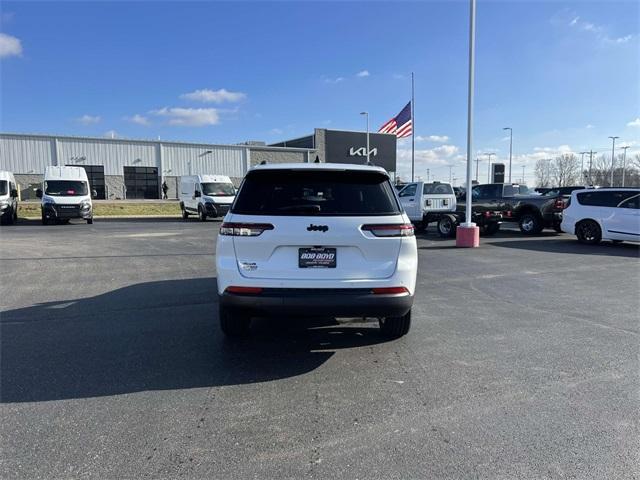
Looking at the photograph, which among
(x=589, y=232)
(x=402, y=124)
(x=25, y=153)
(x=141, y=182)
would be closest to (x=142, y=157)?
(x=141, y=182)

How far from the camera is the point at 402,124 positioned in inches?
1297

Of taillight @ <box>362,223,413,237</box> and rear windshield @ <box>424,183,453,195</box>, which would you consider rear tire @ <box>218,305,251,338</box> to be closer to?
taillight @ <box>362,223,413,237</box>

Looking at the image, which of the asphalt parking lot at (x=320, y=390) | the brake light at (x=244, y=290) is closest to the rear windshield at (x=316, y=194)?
the brake light at (x=244, y=290)

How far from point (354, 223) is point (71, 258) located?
30.7 ft

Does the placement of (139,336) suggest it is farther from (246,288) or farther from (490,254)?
(490,254)

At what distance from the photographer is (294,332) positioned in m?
5.19

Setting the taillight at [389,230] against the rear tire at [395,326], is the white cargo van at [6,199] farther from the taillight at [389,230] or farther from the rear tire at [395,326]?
the taillight at [389,230]

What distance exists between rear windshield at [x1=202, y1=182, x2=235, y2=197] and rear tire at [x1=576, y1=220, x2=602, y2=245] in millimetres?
17802

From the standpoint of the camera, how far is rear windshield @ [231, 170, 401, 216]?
417 cm

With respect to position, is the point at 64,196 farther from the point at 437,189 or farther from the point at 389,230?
the point at 389,230

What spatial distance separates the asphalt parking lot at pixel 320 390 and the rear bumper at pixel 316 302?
0.57 m

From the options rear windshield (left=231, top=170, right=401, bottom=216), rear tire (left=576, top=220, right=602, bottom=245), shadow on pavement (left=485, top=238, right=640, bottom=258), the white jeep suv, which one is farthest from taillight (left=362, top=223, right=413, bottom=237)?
rear tire (left=576, top=220, right=602, bottom=245)

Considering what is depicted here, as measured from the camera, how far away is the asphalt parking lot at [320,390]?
9.12ft

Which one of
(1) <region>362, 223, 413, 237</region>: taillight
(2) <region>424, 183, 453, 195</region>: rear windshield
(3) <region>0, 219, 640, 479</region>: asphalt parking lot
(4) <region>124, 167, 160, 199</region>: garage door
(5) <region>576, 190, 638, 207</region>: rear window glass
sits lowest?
(3) <region>0, 219, 640, 479</region>: asphalt parking lot
